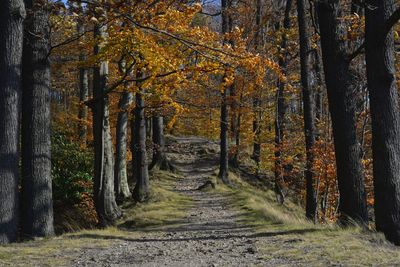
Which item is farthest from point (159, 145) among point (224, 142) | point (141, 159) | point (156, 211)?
point (156, 211)

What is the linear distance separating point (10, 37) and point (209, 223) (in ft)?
20.2

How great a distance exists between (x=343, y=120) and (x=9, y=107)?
5.86 metres

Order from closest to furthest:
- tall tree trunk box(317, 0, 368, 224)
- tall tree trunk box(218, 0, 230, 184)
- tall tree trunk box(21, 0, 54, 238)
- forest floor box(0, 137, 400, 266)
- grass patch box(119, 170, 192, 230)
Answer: forest floor box(0, 137, 400, 266) < tall tree trunk box(317, 0, 368, 224) < tall tree trunk box(21, 0, 54, 238) < grass patch box(119, 170, 192, 230) < tall tree trunk box(218, 0, 230, 184)

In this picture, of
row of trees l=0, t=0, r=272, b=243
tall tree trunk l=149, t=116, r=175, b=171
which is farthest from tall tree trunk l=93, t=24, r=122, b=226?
tall tree trunk l=149, t=116, r=175, b=171

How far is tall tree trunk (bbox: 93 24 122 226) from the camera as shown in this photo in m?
12.9

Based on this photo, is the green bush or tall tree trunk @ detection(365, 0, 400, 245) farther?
the green bush

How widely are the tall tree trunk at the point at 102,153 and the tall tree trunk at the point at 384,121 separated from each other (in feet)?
22.8

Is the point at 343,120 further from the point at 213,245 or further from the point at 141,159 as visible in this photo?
the point at 141,159

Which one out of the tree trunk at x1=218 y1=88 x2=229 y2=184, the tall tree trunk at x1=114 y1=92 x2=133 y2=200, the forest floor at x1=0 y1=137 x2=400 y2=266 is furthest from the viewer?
the tree trunk at x1=218 y1=88 x2=229 y2=184

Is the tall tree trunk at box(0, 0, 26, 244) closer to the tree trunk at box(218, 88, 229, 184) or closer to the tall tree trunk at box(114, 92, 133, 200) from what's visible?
the tall tree trunk at box(114, 92, 133, 200)

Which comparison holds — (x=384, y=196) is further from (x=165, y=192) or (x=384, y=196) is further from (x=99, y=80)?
(x=165, y=192)

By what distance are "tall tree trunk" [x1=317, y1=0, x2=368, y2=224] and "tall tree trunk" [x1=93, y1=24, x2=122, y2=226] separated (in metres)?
6.05

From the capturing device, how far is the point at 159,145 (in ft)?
77.0

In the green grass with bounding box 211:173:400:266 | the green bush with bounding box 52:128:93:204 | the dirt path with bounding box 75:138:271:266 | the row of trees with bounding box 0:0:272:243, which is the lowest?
the dirt path with bounding box 75:138:271:266
